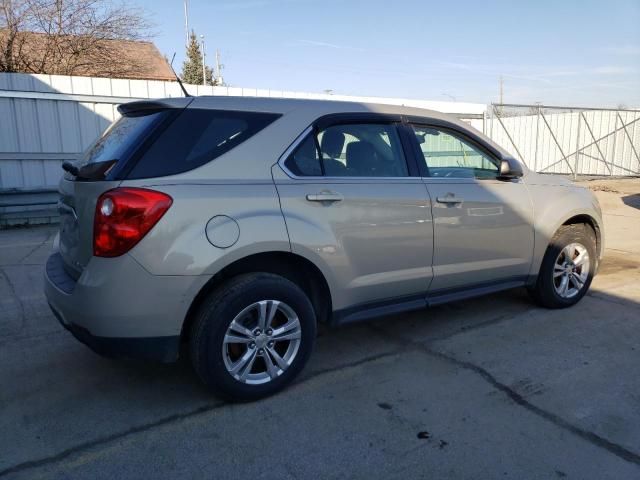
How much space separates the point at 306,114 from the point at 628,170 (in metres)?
18.7

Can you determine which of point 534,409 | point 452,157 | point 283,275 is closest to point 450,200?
point 452,157

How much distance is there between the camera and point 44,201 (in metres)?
9.55

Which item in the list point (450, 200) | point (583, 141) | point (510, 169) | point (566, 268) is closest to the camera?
point (450, 200)

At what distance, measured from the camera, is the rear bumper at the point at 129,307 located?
2.70 metres

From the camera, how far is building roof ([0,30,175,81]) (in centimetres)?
1551

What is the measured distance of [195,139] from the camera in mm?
2977

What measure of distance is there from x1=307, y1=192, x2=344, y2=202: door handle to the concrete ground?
1181mm

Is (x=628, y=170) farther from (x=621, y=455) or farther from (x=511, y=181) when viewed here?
(x=621, y=455)

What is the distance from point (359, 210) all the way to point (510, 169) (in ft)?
4.82

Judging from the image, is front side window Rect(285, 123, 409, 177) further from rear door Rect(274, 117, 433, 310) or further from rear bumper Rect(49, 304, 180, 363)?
rear bumper Rect(49, 304, 180, 363)

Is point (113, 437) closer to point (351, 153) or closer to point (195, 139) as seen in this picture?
point (195, 139)

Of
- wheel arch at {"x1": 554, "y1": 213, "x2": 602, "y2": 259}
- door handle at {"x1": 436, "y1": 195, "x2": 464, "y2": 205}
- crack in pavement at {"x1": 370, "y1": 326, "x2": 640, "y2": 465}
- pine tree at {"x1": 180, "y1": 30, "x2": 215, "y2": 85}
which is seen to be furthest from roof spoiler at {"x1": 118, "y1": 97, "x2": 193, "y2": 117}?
pine tree at {"x1": 180, "y1": 30, "x2": 215, "y2": 85}

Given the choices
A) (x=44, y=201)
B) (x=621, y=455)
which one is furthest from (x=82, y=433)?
(x=44, y=201)

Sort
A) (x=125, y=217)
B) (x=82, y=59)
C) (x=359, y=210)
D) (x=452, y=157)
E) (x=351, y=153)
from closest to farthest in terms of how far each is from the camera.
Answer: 1. (x=125, y=217)
2. (x=359, y=210)
3. (x=351, y=153)
4. (x=452, y=157)
5. (x=82, y=59)
